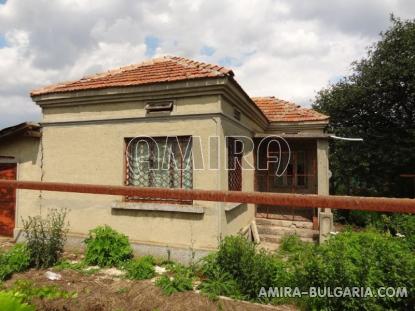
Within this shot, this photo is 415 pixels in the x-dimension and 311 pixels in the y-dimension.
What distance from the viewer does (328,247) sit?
5.09 metres

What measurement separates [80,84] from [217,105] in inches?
158

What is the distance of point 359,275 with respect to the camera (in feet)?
13.9

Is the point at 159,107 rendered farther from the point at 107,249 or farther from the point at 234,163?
the point at 107,249

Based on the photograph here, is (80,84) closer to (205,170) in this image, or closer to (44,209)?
(44,209)

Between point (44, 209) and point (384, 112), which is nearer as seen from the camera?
point (44, 209)

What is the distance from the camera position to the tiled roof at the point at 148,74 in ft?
23.6

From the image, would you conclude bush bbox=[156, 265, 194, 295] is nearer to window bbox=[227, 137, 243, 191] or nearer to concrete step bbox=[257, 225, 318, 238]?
window bbox=[227, 137, 243, 191]

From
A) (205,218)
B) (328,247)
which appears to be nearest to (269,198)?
(328,247)

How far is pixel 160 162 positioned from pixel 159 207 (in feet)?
3.77

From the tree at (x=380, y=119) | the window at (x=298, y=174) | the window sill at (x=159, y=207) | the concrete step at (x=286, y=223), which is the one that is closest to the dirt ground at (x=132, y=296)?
the window sill at (x=159, y=207)

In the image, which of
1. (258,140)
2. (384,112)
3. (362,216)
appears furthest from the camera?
(384,112)

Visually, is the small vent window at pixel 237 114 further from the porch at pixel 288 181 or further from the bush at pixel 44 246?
the bush at pixel 44 246

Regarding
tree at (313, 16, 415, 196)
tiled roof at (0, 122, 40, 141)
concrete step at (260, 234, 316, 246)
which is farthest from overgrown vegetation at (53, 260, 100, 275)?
tree at (313, 16, 415, 196)

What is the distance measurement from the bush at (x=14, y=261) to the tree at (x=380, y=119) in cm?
1592
